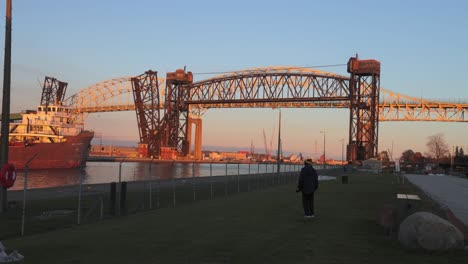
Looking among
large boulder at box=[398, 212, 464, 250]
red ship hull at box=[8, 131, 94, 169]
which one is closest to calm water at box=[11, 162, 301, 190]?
red ship hull at box=[8, 131, 94, 169]

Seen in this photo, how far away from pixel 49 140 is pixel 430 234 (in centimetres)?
8100

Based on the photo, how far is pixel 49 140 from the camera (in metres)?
83.6

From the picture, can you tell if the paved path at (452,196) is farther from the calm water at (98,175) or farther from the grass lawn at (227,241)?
the calm water at (98,175)

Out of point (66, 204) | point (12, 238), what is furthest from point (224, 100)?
point (12, 238)

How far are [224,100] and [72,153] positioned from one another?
59.2 meters

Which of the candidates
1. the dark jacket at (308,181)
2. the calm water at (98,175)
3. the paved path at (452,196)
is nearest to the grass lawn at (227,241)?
the dark jacket at (308,181)

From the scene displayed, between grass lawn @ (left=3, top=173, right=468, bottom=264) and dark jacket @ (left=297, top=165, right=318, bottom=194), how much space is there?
92cm

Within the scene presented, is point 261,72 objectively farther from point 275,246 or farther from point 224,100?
point 275,246

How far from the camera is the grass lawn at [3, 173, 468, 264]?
955 cm

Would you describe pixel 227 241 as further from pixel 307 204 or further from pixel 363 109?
pixel 363 109

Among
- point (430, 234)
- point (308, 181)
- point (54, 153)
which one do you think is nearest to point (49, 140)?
point (54, 153)

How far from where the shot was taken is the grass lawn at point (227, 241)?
31.3 ft

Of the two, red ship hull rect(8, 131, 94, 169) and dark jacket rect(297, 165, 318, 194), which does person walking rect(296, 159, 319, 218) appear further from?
red ship hull rect(8, 131, 94, 169)

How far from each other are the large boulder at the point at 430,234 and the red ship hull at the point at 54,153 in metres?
66.4
